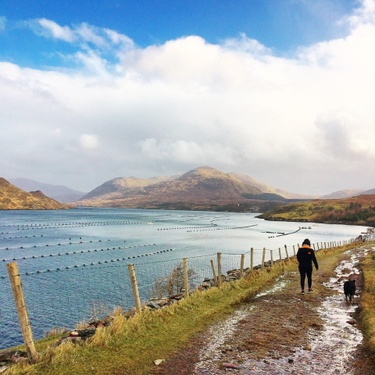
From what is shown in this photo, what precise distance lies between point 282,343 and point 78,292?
94.2 feet

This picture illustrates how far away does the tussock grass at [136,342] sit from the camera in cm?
1085

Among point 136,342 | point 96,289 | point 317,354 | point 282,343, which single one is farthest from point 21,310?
point 96,289

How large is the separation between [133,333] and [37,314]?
61.3 ft

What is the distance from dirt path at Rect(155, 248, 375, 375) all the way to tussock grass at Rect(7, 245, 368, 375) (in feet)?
2.44

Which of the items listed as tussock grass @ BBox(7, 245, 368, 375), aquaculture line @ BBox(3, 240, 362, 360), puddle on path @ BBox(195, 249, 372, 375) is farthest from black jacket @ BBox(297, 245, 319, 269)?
aquaculture line @ BBox(3, 240, 362, 360)

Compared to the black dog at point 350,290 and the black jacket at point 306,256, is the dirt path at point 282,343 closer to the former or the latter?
the black dog at point 350,290

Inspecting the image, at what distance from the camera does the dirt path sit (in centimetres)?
1130

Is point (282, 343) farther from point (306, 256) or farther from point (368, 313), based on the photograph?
point (306, 256)

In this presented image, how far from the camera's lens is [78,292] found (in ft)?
122

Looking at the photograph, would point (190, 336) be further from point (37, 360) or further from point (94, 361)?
point (37, 360)

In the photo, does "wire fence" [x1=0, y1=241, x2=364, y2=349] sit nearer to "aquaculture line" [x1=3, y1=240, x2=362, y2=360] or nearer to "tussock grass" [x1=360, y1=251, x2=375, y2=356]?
"aquaculture line" [x1=3, y1=240, x2=362, y2=360]

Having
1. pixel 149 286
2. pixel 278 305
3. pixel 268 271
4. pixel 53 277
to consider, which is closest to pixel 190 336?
pixel 278 305

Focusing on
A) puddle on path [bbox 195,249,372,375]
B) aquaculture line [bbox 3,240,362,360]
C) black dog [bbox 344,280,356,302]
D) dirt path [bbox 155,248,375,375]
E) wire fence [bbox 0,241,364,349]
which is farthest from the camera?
wire fence [bbox 0,241,364,349]

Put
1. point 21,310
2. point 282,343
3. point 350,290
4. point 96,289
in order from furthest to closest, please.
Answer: point 96,289, point 350,290, point 282,343, point 21,310
